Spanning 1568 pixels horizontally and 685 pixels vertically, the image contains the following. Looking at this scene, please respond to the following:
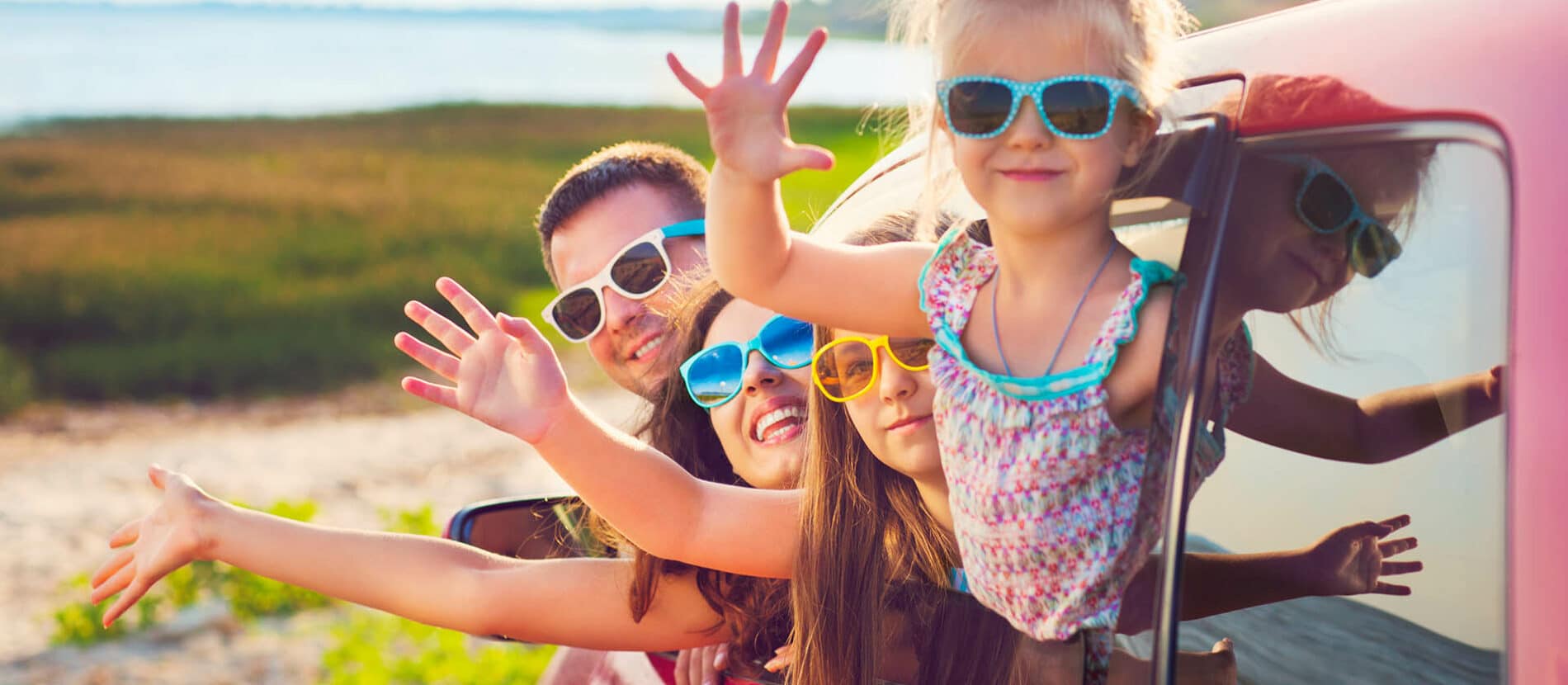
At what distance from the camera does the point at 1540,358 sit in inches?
45.3

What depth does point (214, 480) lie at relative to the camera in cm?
817

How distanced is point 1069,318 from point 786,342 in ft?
2.24

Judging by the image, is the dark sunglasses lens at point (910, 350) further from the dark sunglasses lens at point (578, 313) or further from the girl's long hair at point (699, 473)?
the dark sunglasses lens at point (578, 313)

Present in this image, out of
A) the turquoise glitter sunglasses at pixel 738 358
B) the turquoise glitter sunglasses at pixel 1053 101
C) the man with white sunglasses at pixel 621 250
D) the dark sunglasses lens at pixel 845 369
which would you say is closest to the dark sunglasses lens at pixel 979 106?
the turquoise glitter sunglasses at pixel 1053 101

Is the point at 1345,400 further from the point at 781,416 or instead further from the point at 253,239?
the point at 253,239

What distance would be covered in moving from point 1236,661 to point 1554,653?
32 cm

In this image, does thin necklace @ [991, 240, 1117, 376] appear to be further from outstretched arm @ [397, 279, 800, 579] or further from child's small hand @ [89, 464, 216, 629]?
child's small hand @ [89, 464, 216, 629]

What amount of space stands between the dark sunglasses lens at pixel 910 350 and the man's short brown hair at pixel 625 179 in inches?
57.3

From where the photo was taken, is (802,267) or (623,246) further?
(623,246)

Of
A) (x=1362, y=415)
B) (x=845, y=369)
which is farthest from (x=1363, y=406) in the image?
(x=845, y=369)

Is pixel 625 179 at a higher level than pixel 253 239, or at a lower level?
lower

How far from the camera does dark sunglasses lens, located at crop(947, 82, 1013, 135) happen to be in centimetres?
138

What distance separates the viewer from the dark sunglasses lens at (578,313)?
2.90m

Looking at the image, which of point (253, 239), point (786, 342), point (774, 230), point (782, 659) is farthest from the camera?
point (253, 239)
